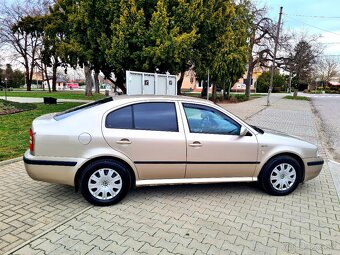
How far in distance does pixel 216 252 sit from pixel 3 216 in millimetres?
2668

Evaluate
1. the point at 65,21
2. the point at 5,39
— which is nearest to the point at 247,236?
the point at 65,21

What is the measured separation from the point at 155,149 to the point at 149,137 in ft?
0.61

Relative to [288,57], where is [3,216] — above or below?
below

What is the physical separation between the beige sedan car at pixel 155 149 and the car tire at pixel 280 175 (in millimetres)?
Result: 15

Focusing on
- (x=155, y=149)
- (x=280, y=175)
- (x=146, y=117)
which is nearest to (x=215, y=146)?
(x=155, y=149)

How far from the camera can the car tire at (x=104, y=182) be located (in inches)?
155

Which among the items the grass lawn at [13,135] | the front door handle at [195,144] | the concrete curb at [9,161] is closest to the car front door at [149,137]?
the front door handle at [195,144]

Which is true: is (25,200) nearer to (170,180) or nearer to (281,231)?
(170,180)

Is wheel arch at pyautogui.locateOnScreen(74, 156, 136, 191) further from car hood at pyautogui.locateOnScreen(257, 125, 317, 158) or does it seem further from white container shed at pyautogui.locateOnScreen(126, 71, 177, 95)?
white container shed at pyautogui.locateOnScreen(126, 71, 177, 95)

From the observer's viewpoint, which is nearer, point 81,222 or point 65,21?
point 81,222

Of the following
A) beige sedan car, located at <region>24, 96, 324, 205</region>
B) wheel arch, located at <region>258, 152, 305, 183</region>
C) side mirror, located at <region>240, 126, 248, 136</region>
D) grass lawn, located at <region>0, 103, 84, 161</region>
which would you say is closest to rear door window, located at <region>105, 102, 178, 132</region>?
beige sedan car, located at <region>24, 96, 324, 205</region>

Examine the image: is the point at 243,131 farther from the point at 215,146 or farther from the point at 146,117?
the point at 146,117

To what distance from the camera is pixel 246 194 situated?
463cm

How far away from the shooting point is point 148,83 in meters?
10.6
